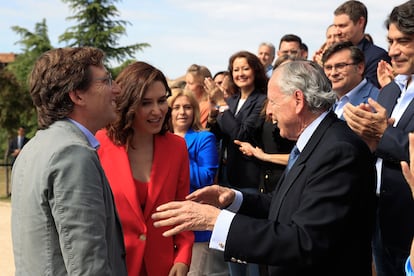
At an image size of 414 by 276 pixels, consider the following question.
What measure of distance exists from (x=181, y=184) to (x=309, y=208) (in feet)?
4.57

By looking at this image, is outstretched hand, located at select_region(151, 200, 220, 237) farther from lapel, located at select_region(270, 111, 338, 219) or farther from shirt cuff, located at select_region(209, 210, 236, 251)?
lapel, located at select_region(270, 111, 338, 219)

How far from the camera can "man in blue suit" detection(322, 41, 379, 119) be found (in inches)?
214

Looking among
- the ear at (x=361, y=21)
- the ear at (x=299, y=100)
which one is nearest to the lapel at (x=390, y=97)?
the ear at (x=299, y=100)

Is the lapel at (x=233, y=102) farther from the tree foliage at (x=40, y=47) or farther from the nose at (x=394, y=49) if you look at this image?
the tree foliage at (x=40, y=47)

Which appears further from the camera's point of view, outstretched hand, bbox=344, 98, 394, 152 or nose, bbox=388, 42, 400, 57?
nose, bbox=388, 42, 400, 57

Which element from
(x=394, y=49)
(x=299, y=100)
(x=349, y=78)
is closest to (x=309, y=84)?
(x=299, y=100)

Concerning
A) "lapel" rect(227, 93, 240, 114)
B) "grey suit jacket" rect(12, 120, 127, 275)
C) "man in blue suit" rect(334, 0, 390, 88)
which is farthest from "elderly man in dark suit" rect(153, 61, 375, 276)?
"man in blue suit" rect(334, 0, 390, 88)

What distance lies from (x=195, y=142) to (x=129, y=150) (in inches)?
57.5

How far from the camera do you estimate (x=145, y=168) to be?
385 cm

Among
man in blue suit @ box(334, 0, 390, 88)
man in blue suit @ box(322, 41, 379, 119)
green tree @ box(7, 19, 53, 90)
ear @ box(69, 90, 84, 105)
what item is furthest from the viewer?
green tree @ box(7, 19, 53, 90)

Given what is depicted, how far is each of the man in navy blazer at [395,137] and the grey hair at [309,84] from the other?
830mm

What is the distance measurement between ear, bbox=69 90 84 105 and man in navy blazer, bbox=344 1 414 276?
5.76 feet

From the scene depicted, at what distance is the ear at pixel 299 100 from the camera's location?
2961mm

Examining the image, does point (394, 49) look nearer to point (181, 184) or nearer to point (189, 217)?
point (181, 184)
